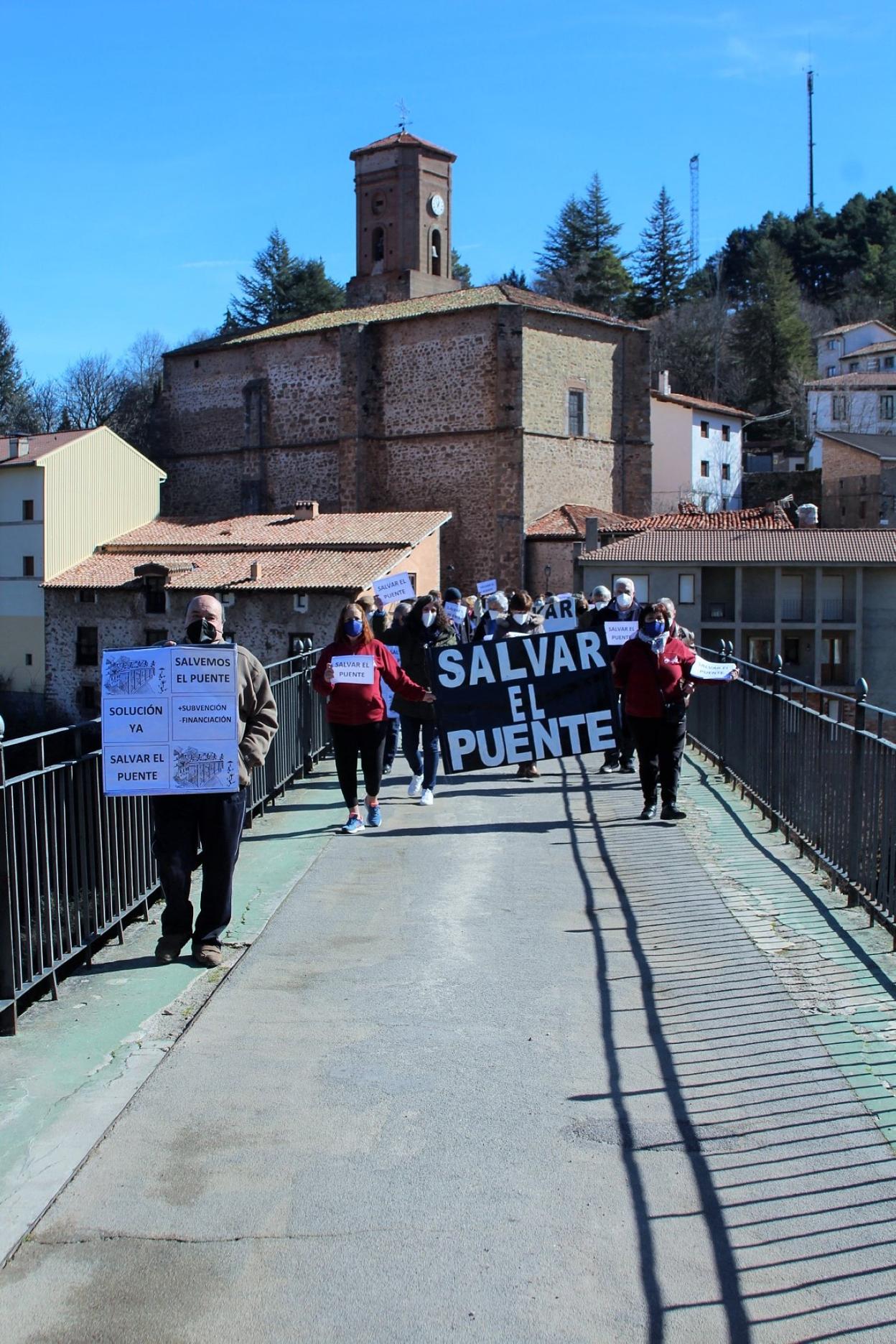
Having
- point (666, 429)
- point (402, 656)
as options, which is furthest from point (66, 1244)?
point (666, 429)

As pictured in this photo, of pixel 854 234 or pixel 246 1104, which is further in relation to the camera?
pixel 854 234

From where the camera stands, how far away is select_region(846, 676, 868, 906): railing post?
754cm

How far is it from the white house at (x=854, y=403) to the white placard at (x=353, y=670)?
7093 cm

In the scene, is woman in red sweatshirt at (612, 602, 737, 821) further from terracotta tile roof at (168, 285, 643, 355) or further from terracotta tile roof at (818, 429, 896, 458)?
terracotta tile roof at (818, 429, 896, 458)

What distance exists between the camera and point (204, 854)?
21.6 feet

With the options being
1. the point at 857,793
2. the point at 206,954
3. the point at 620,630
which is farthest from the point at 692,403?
the point at 206,954

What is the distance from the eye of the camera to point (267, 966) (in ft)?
21.3

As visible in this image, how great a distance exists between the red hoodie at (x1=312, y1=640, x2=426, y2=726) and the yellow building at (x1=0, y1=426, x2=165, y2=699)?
3975cm

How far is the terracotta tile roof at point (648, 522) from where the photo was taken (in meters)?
47.8

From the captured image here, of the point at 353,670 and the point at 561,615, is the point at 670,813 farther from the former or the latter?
the point at 561,615

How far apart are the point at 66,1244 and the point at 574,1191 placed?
1.58m

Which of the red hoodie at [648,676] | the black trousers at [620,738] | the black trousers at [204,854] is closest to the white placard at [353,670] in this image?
the red hoodie at [648,676]

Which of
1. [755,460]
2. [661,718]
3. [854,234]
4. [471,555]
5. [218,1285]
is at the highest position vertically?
[854,234]

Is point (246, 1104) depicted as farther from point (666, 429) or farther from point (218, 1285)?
point (666, 429)
